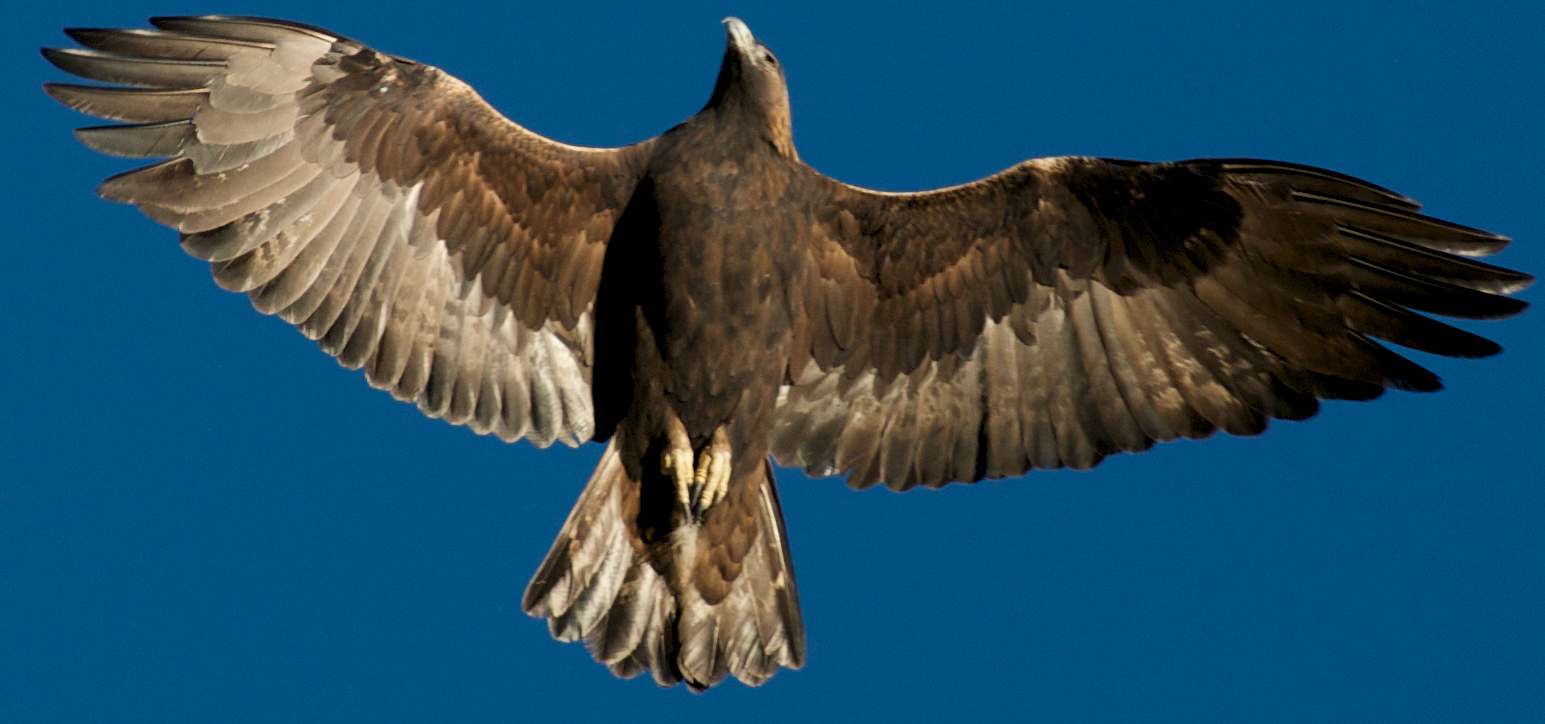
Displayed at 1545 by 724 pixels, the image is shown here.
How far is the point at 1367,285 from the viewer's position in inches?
295

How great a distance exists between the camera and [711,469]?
24.7ft

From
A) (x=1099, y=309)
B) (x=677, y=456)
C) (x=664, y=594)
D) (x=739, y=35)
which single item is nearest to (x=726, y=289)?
(x=677, y=456)

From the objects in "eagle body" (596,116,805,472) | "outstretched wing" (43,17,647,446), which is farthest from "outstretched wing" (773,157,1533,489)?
"outstretched wing" (43,17,647,446)

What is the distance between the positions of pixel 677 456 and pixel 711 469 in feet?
0.55

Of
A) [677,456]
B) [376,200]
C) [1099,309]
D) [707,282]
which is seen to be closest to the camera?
[707,282]

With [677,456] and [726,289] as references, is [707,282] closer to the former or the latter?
[726,289]

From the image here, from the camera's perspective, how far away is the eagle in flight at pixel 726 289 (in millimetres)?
7352

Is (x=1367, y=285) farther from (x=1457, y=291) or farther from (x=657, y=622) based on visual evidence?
(x=657, y=622)

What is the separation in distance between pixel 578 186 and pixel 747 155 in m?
0.69

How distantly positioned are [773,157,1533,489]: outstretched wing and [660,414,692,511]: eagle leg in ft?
2.17

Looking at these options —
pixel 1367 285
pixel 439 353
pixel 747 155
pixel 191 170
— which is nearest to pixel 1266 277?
pixel 1367 285

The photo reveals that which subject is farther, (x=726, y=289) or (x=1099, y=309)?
(x=1099, y=309)

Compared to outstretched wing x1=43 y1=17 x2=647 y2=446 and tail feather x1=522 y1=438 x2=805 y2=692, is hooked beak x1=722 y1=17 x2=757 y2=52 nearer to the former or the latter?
outstretched wing x1=43 y1=17 x2=647 y2=446

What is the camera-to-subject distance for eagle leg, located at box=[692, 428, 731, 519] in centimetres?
754
